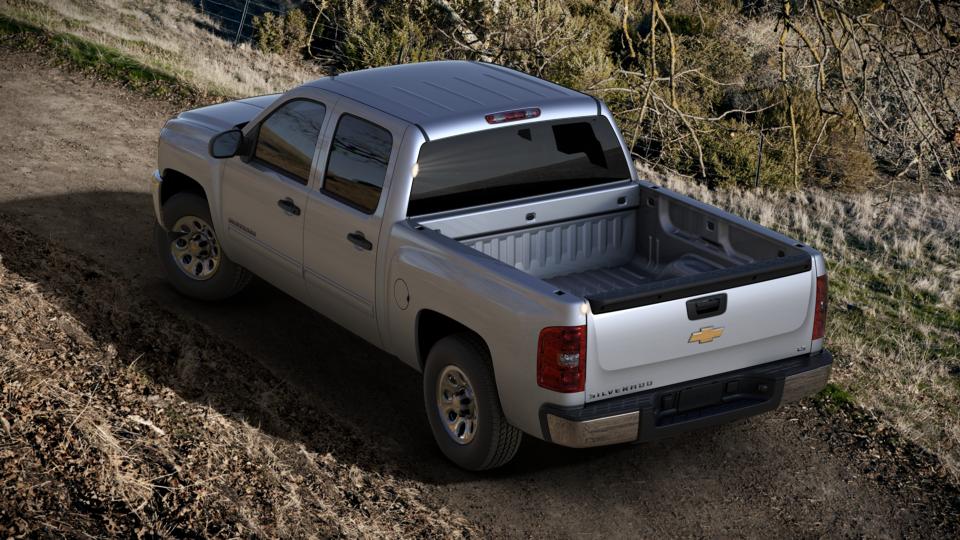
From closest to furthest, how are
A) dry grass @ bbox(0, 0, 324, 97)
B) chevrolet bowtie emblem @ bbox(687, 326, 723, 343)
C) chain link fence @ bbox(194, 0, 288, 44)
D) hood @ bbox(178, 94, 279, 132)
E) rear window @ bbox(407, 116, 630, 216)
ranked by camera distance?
chevrolet bowtie emblem @ bbox(687, 326, 723, 343) < rear window @ bbox(407, 116, 630, 216) < hood @ bbox(178, 94, 279, 132) < dry grass @ bbox(0, 0, 324, 97) < chain link fence @ bbox(194, 0, 288, 44)

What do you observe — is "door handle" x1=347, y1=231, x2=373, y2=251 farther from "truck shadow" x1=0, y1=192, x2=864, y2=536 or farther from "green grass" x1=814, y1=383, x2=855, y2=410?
"green grass" x1=814, y1=383, x2=855, y2=410

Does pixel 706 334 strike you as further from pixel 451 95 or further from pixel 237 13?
pixel 237 13

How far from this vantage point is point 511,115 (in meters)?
6.86

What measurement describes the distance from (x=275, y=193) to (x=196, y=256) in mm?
1382

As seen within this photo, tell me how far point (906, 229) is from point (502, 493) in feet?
35.4

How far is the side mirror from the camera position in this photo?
7582 mm

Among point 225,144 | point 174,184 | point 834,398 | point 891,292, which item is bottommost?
point 891,292

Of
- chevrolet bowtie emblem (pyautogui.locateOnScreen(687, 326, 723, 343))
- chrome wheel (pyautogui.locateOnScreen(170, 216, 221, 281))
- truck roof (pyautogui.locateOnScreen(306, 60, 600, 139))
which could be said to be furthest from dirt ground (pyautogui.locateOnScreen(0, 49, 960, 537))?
truck roof (pyautogui.locateOnScreen(306, 60, 600, 139))

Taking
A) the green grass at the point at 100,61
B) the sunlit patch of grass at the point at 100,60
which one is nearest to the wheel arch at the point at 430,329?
the green grass at the point at 100,61

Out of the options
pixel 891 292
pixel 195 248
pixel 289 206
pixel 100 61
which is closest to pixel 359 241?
pixel 289 206

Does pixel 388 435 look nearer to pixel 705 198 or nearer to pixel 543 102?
pixel 543 102

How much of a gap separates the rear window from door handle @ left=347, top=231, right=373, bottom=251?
328 mm

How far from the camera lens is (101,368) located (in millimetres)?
6914

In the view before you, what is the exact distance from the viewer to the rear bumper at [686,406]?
224 inches
